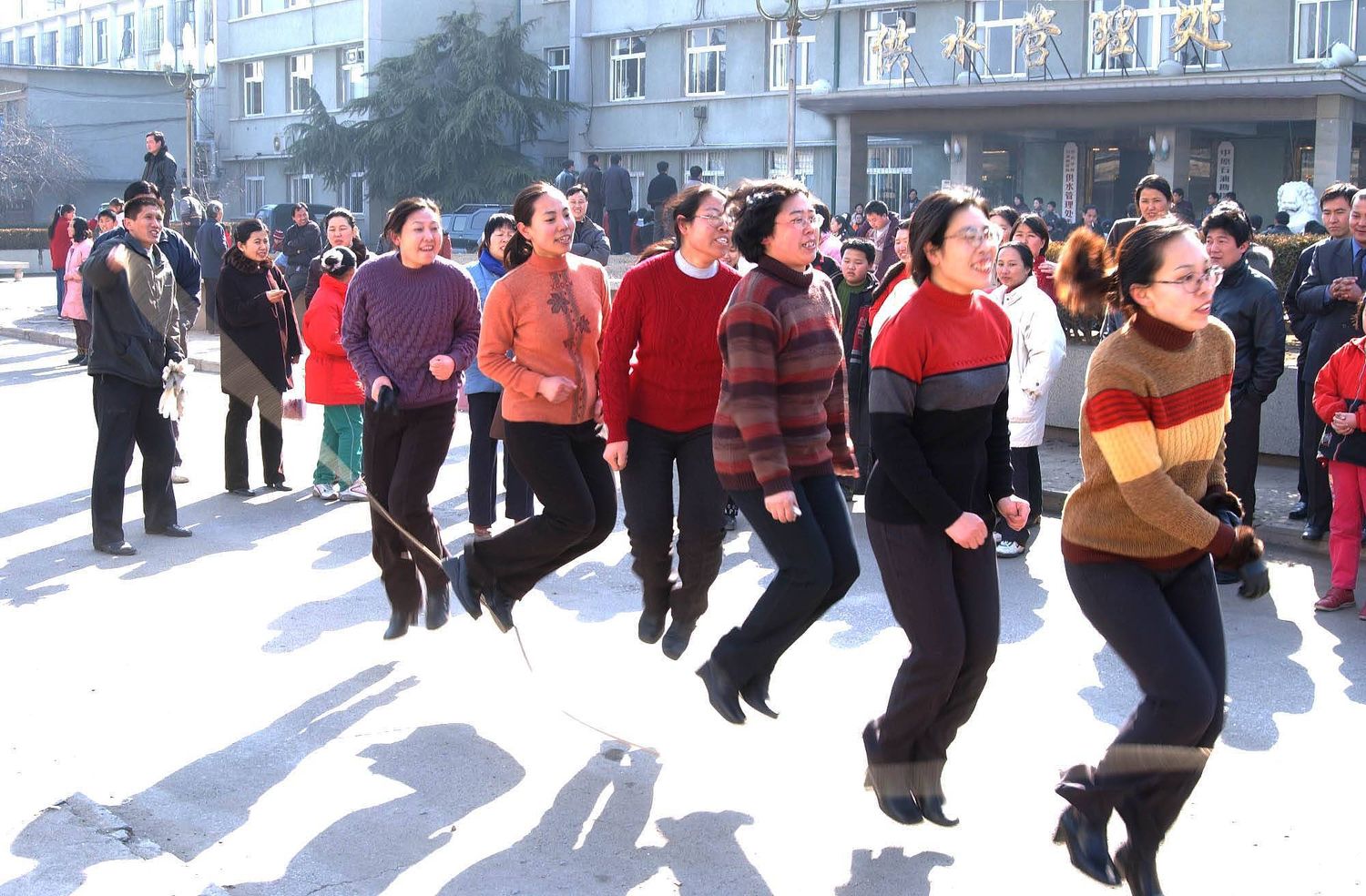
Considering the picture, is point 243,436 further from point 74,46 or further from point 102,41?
point 74,46

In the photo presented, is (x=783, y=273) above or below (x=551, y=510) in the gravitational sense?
above

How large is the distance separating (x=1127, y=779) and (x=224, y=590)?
5068 mm

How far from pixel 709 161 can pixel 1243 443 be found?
34.9 meters

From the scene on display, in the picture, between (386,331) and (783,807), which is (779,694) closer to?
(783,807)

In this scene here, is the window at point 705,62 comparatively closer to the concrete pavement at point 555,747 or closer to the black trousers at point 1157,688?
the concrete pavement at point 555,747

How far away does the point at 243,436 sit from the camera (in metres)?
10.6

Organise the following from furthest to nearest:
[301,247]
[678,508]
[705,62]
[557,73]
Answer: [557,73]
[705,62]
[301,247]
[678,508]

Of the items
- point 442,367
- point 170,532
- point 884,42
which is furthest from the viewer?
point 884,42

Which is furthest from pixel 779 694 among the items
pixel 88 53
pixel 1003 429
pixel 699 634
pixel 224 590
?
pixel 88 53

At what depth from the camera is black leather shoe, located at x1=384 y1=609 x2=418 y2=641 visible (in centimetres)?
665

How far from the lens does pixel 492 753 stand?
210 inches

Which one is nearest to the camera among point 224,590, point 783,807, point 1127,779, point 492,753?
point 1127,779

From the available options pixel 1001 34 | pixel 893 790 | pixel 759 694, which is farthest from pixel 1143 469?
pixel 1001 34

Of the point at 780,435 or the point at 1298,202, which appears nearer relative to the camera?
the point at 780,435
